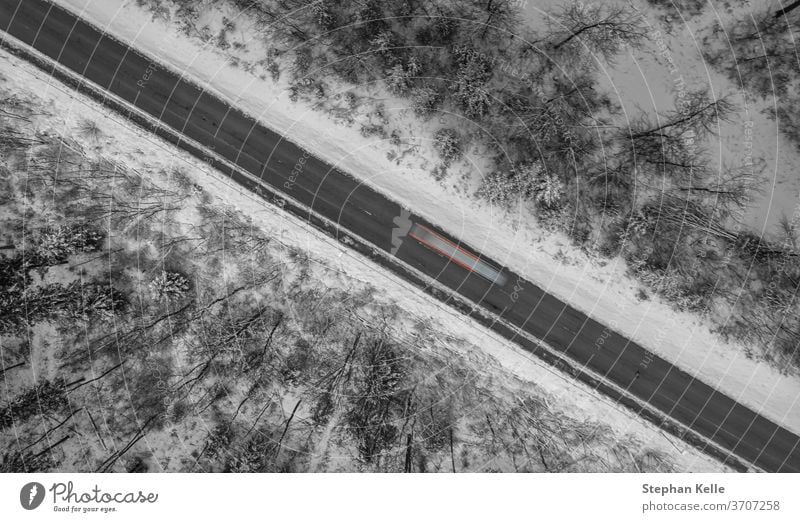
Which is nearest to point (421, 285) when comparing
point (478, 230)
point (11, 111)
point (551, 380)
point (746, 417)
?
point (478, 230)

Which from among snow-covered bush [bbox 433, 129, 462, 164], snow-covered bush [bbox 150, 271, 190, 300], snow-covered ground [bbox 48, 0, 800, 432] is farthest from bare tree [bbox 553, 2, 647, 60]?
snow-covered bush [bbox 150, 271, 190, 300]

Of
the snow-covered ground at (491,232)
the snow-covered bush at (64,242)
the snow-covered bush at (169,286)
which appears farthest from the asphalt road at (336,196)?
the snow-covered bush at (64,242)

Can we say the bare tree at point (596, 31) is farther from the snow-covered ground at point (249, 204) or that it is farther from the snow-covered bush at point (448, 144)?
the snow-covered ground at point (249, 204)

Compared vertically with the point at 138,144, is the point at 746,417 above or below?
above

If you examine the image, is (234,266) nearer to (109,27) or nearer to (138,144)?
(138,144)

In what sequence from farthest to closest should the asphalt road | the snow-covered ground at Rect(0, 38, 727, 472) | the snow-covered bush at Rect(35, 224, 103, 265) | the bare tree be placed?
1. the snow-covered ground at Rect(0, 38, 727, 472)
2. the asphalt road
3. the snow-covered bush at Rect(35, 224, 103, 265)
4. the bare tree

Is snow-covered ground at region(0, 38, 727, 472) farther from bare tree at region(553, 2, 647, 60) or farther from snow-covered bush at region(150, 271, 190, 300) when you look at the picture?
bare tree at region(553, 2, 647, 60)

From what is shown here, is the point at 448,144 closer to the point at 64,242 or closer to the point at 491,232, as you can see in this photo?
the point at 491,232

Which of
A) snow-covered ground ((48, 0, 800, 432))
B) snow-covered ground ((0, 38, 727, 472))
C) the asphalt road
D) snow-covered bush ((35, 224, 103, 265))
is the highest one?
snow-covered ground ((48, 0, 800, 432))
